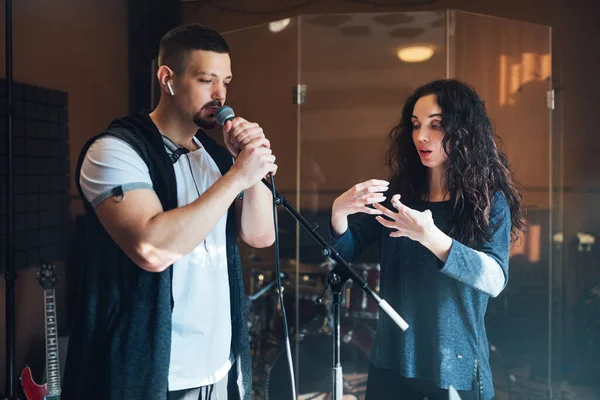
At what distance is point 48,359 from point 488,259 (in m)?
2.14

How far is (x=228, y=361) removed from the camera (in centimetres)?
138

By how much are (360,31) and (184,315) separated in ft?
6.98

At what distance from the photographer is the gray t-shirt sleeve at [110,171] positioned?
1.17 m

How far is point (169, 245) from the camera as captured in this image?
3.77 ft

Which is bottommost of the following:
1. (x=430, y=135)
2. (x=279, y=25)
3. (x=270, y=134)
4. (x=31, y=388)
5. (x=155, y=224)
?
(x=31, y=388)

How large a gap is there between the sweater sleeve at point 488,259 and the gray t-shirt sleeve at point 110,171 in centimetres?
75

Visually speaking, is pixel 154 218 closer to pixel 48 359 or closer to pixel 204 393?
pixel 204 393

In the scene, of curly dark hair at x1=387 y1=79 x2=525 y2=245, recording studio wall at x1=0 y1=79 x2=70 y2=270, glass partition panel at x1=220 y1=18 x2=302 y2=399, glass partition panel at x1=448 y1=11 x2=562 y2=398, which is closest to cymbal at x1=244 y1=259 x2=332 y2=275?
glass partition panel at x1=220 y1=18 x2=302 y2=399

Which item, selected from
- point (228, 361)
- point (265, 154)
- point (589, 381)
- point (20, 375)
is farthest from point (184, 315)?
point (589, 381)

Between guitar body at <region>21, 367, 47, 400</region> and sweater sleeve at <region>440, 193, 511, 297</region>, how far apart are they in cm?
215

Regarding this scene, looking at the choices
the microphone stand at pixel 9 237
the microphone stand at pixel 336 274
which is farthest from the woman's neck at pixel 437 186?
the microphone stand at pixel 9 237

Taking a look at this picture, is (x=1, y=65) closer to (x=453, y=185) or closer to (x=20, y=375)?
(x=20, y=375)

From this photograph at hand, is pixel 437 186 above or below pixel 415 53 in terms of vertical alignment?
below

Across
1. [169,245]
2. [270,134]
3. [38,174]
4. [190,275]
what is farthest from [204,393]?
[38,174]
